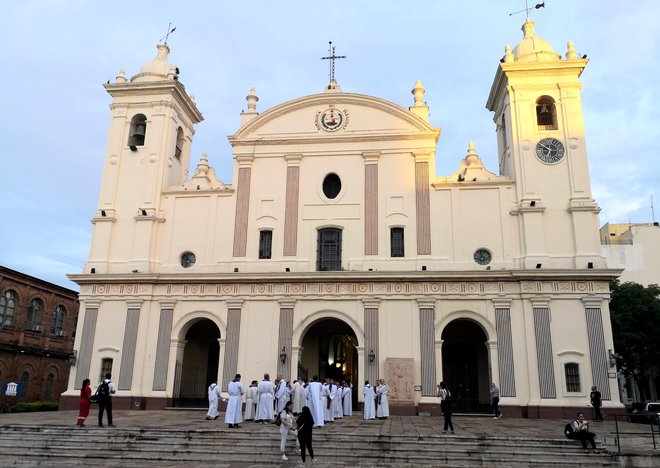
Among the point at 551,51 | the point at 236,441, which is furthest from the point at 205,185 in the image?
the point at 551,51

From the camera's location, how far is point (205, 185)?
1085 inches

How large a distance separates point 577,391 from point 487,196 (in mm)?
8686

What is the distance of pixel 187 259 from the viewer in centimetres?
2656

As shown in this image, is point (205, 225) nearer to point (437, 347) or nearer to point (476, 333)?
point (437, 347)

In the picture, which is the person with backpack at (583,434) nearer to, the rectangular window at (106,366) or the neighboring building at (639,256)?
the rectangular window at (106,366)

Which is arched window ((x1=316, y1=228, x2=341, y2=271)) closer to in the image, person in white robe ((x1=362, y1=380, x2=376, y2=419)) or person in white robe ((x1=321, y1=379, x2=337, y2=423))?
person in white robe ((x1=362, y1=380, x2=376, y2=419))

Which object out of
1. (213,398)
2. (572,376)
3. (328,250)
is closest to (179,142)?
(328,250)

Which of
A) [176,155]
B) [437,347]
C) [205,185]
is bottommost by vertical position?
[437,347]

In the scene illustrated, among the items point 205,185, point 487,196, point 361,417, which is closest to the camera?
point 361,417

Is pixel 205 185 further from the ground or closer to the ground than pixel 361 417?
further from the ground

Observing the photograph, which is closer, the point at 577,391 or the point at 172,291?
the point at 577,391

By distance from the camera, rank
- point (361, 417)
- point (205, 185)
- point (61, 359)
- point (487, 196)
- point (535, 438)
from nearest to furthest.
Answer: point (535, 438) → point (361, 417) → point (487, 196) → point (205, 185) → point (61, 359)

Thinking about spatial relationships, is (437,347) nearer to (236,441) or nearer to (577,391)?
(577,391)

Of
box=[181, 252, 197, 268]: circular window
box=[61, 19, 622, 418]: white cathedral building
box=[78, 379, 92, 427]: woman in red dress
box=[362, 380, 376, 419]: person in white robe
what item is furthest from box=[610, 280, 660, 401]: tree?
box=[78, 379, 92, 427]: woman in red dress
